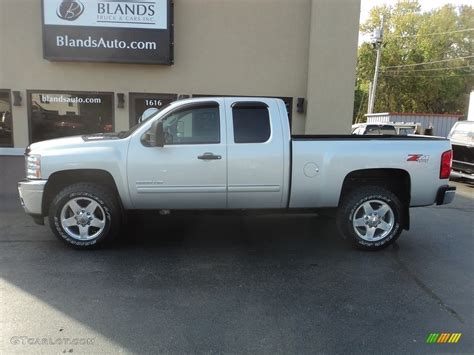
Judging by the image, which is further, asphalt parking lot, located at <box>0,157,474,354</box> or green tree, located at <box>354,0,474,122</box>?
green tree, located at <box>354,0,474,122</box>

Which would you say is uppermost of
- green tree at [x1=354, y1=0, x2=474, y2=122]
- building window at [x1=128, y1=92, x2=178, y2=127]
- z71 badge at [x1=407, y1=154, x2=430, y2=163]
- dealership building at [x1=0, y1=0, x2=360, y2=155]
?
green tree at [x1=354, y1=0, x2=474, y2=122]

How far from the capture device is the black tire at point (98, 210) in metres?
5.23

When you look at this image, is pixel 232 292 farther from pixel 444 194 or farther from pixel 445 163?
pixel 445 163

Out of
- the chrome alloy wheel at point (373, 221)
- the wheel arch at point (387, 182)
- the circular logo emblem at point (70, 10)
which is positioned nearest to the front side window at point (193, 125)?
the wheel arch at point (387, 182)

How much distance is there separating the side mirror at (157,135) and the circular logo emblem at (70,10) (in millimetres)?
7251

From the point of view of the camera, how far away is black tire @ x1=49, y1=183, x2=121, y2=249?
17.1 ft

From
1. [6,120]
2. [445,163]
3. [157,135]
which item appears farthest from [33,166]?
[6,120]

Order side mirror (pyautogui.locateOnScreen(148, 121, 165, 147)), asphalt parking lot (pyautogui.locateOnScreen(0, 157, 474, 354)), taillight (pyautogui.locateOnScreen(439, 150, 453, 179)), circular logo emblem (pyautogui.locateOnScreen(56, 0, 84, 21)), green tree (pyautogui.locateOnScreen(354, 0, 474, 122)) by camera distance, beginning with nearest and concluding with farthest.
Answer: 1. asphalt parking lot (pyautogui.locateOnScreen(0, 157, 474, 354))
2. side mirror (pyautogui.locateOnScreen(148, 121, 165, 147))
3. taillight (pyautogui.locateOnScreen(439, 150, 453, 179))
4. circular logo emblem (pyautogui.locateOnScreen(56, 0, 84, 21))
5. green tree (pyautogui.locateOnScreen(354, 0, 474, 122))

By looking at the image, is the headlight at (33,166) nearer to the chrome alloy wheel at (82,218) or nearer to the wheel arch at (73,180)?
the wheel arch at (73,180)

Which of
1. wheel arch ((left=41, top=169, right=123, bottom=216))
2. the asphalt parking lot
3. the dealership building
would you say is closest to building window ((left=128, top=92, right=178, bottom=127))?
the dealership building

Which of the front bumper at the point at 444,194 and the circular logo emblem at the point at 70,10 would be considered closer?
the front bumper at the point at 444,194

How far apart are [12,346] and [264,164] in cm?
320

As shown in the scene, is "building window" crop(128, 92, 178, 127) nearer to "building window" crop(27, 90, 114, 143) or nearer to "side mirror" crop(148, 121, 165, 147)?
"building window" crop(27, 90, 114, 143)

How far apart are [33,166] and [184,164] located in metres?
1.86
